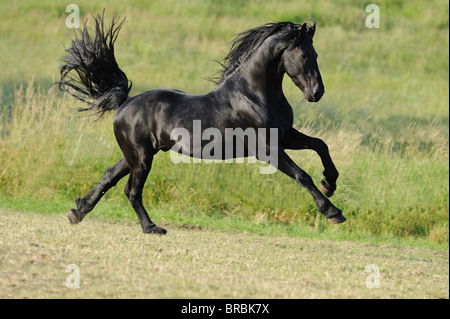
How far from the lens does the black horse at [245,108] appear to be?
23.7 ft

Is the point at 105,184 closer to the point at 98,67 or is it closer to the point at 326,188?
the point at 98,67

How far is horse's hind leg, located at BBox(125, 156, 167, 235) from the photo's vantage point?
8.02 metres

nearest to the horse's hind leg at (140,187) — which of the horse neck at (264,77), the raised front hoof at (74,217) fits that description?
the raised front hoof at (74,217)

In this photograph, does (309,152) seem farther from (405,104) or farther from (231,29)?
(231,29)

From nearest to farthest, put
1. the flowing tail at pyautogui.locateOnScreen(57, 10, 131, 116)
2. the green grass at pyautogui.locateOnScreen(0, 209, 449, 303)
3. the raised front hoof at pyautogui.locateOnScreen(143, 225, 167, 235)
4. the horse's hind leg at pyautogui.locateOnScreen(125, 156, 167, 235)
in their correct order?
the green grass at pyautogui.locateOnScreen(0, 209, 449, 303) → the horse's hind leg at pyautogui.locateOnScreen(125, 156, 167, 235) → the raised front hoof at pyautogui.locateOnScreen(143, 225, 167, 235) → the flowing tail at pyautogui.locateOnScreen(57, 10, 131, 116)

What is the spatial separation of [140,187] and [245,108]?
1553 millimetres

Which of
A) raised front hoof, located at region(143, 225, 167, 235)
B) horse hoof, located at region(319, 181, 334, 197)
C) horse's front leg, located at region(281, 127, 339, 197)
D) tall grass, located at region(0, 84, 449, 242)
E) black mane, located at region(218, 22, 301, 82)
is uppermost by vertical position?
black mane, located at region(218, 22, 301, 82)

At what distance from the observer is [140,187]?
815cm

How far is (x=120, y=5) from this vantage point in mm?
32375

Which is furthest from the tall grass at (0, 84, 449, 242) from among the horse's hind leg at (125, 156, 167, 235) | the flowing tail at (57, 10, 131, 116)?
the flowing tail at (57, 10, 131, 116)

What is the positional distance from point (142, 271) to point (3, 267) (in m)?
1.06

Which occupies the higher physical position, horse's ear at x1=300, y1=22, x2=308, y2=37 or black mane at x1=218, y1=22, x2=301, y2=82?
horse's ear at x1=300, y1=22, x2=308, y2=37

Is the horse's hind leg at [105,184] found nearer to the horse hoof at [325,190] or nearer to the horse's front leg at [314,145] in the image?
the horse's front leg at [314,145]

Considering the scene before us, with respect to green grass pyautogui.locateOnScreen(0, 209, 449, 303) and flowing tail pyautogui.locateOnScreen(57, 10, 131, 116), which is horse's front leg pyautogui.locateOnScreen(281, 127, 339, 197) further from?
flowing tail pyautogui.locateOnScreen(57, 10, 131, 116)
